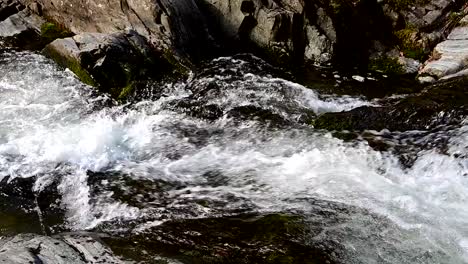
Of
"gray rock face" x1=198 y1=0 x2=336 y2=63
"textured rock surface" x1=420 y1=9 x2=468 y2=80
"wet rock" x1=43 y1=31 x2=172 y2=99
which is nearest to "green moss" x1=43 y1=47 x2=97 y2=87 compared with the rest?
"wet rock" x1=43 y1=31 x2=172 y2=99

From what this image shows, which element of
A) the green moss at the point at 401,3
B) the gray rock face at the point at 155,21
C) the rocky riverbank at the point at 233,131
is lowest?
the rocky riverbank at the point at 233,131

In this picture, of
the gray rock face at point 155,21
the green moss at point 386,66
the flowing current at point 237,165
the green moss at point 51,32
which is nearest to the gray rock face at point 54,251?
the flowing current at point 237,165

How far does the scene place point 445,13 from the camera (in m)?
13.3

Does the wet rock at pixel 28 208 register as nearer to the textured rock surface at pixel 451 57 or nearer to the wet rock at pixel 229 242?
the wet rock at pixel 229 242

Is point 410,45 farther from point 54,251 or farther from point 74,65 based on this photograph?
point 54,251

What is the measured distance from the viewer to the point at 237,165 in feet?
28.1

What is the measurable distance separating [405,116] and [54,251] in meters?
6.95

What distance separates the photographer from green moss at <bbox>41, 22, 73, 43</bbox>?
45.3 ft

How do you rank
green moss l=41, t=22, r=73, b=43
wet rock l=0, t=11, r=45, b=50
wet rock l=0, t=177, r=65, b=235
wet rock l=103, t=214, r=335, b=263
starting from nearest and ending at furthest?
A: 1. wet rock l=103, t=214, r=335, b=263
2. wet rock l=0, t=177, r=65, b=235
3. wet rock l=0, t=11, r=45, b=50
4. green moss l=41, t=22, r=73, b=43

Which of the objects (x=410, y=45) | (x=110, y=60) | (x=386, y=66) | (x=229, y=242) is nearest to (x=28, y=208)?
(x=229, y=242)

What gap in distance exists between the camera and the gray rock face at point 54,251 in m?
5.02

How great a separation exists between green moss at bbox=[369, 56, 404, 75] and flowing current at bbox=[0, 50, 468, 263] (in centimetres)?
206

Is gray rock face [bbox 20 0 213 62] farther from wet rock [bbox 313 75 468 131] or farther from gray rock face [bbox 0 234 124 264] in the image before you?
gray rock face [bbox 0 234 124 264]

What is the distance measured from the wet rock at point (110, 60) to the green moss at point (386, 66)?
5.29 metres
